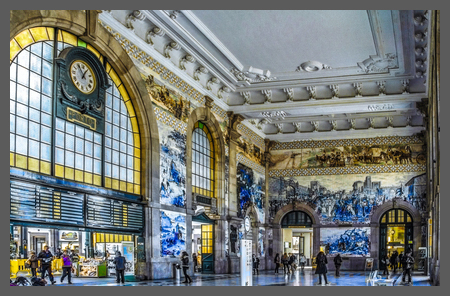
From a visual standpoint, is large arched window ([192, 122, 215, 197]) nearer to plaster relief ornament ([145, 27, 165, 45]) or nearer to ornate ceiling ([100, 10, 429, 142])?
ornate ceiling ([100, 10, 429, 142])

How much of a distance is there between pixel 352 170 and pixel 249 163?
6283 millimetres

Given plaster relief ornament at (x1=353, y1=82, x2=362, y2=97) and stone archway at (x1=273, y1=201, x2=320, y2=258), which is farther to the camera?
stone archway at (x1=273, y1=201, x2=320, y2=258)

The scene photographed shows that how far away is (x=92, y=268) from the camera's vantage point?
683 inches

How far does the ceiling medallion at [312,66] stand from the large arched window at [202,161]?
5199 millimetres

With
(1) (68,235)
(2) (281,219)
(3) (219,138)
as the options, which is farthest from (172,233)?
(2) (281,219)

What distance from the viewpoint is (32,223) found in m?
14.5

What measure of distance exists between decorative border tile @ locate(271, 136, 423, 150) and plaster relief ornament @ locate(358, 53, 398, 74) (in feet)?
30.9

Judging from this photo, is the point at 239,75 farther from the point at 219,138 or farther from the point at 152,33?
the point at 152,33

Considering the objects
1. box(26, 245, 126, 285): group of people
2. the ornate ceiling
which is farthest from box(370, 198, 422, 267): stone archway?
box(26, 245, 126, 285): group of people

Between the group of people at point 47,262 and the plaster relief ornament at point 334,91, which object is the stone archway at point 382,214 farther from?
→ the group of people at point 47,262

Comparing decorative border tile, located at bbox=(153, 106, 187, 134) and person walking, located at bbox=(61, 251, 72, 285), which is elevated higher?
decorative border tile, located at bbox=(153, 106, 187, 134)

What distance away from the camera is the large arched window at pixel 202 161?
25578mm

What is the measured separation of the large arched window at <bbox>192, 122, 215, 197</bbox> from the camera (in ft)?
83.9

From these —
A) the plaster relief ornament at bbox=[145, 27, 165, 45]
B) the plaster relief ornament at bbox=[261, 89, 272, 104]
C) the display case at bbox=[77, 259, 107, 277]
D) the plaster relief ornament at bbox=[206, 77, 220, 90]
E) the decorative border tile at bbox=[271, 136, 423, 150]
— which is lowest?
the display case at bbox=[77, 259, 107, 277]
